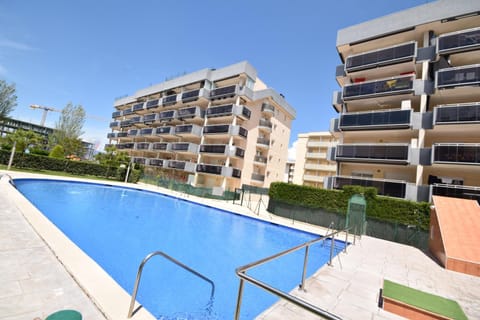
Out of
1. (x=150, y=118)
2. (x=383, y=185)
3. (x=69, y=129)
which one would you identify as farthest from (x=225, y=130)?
(x=69, y=129)

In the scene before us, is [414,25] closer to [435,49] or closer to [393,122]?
[435,49]

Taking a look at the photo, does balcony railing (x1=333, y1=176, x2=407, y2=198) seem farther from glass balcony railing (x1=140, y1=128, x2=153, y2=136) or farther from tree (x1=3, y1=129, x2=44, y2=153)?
glass balcony railing (x1=140, y1=128, x2=153, y2=136)

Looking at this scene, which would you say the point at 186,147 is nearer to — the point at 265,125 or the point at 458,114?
the point at 265,125

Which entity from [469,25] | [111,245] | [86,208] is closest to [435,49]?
[469,25]

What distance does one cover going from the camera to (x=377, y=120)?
18.3m

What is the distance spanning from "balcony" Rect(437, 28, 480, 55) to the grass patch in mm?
19478

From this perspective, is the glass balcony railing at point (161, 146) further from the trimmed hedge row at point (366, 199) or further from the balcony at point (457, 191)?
the balcony at point (457, 191)

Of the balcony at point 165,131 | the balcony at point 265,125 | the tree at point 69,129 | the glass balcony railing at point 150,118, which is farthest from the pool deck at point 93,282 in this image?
the tree at point 69,129

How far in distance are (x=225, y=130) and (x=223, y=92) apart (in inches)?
239

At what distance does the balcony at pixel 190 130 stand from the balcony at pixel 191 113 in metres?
1.64

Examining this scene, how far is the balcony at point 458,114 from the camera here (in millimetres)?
14267

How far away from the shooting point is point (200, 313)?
5.04 metres

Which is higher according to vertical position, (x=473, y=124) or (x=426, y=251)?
(x=473, y=124)

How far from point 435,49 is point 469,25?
106 inches
